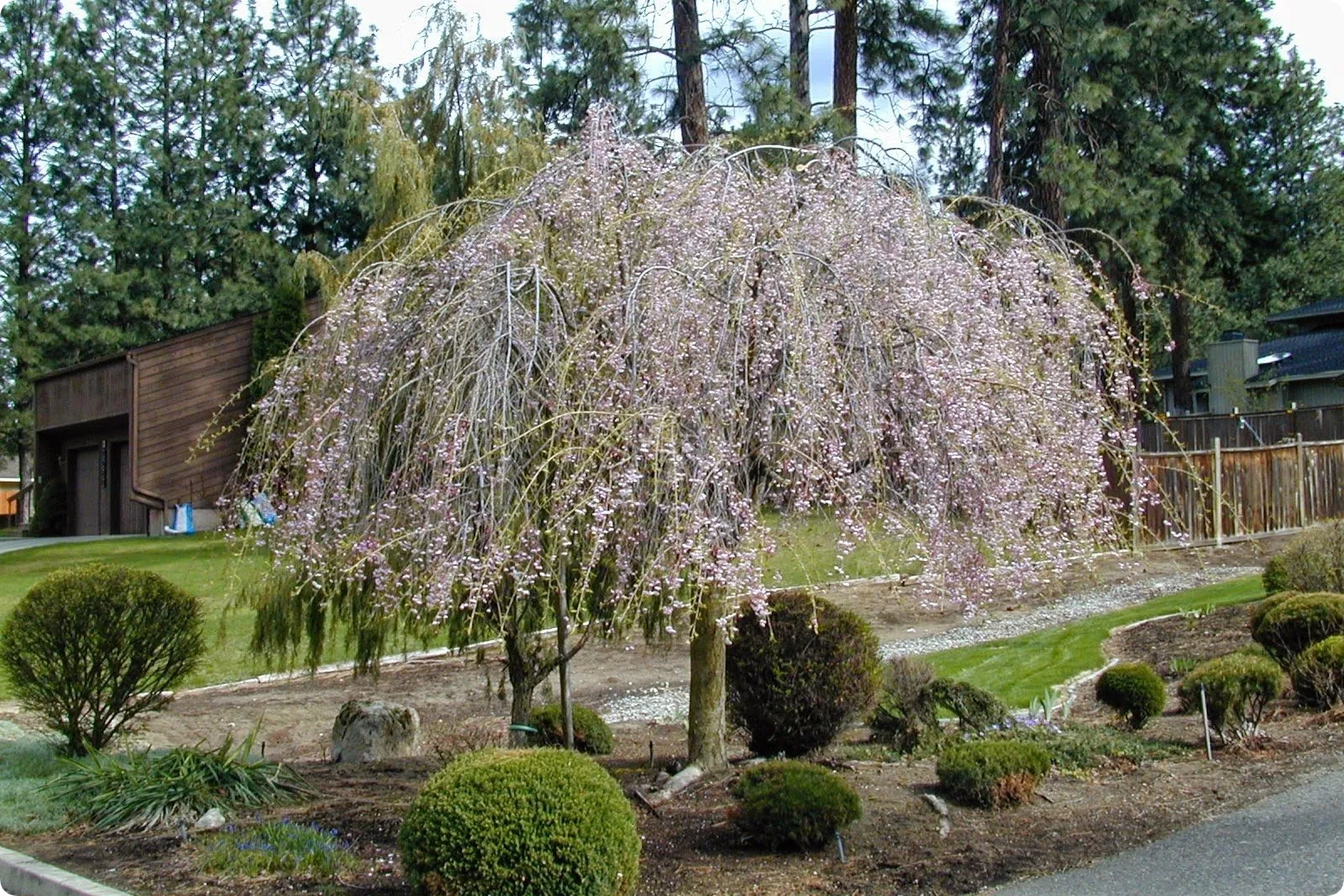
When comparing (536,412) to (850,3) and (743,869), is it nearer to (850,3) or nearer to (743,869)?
(743,869)

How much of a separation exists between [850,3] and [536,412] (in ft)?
43.0

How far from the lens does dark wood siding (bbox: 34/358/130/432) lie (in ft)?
91.4

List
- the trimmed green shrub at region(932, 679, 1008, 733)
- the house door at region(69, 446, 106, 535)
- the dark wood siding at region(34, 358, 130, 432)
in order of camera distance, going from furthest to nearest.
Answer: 1. the house door at region(69, 446, 106, 535)
2. the dark wood siding at region(34, 358, 130, 432)
3. the trimmed green shrub at region(932, 679, 1008, 733)

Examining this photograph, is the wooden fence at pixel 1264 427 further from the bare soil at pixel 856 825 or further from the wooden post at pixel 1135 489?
the wooden post at pixel 1135 489

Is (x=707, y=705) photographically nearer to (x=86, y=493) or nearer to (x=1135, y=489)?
(x=1135, y=489)

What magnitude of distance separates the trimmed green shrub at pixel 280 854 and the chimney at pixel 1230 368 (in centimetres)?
2662

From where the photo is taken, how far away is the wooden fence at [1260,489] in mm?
18422

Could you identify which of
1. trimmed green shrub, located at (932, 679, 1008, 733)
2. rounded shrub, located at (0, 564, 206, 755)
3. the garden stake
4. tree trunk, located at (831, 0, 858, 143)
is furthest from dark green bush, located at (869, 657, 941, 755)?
tree trunk, located at (831, 0, 858, 143)

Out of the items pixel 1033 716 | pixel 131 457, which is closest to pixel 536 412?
pixel 1033 716

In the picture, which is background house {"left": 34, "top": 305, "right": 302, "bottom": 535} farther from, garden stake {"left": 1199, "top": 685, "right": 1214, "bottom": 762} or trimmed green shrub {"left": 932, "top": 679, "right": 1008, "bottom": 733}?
garden stake {"left": 1199, "top": 685, "right": 1214, "bottom": 762}

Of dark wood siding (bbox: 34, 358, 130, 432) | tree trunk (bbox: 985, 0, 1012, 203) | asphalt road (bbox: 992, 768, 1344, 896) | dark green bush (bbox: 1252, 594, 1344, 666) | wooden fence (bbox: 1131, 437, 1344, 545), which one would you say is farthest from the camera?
dark wood siding (bbox: 34, 358, 130, 432)

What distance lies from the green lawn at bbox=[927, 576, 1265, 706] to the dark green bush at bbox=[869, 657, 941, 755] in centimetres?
207

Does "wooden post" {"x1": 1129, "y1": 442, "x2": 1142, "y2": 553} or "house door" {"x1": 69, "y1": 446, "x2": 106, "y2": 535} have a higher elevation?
"house door" {"x1": 69, "y1": 446, "x2": 106, "y2": 535}

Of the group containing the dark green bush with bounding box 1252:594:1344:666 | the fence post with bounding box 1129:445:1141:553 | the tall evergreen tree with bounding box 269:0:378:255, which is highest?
the tall evergreen tree with bounding box 269:0:378:255
